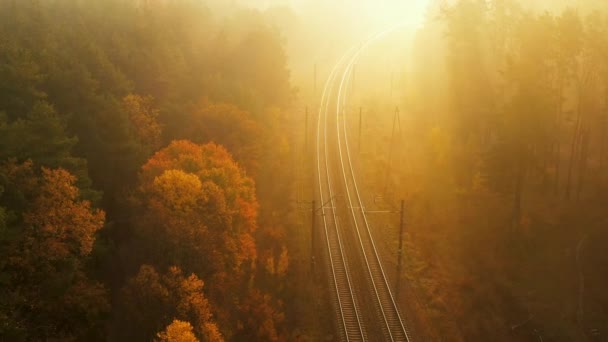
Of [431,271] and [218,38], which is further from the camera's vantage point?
[218,38]

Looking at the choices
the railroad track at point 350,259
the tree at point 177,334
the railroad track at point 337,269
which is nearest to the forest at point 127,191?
the tree at point 177,334

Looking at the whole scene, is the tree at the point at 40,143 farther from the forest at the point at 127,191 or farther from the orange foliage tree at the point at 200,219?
the orange foliage tree at the point at 200,219

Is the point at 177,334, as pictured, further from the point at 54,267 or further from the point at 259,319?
the point at 259,319

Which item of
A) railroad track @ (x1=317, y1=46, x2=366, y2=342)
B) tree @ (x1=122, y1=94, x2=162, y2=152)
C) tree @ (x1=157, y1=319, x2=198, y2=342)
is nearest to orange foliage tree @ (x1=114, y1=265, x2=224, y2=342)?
tree @ (x1=157, y1=319, x2=198, y2=342)

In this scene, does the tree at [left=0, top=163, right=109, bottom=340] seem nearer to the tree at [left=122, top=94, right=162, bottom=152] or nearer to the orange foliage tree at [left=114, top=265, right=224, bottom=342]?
the orange foliage tree at [left=114, top=265, right=224, bottom=342]

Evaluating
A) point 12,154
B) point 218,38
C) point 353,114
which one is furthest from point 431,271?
point 218,38

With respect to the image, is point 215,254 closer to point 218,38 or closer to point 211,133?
point 211,133

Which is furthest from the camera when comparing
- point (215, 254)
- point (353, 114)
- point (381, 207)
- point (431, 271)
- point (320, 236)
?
point (353, 114)

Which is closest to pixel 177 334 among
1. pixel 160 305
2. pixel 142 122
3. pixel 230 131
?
pixel 160 305
